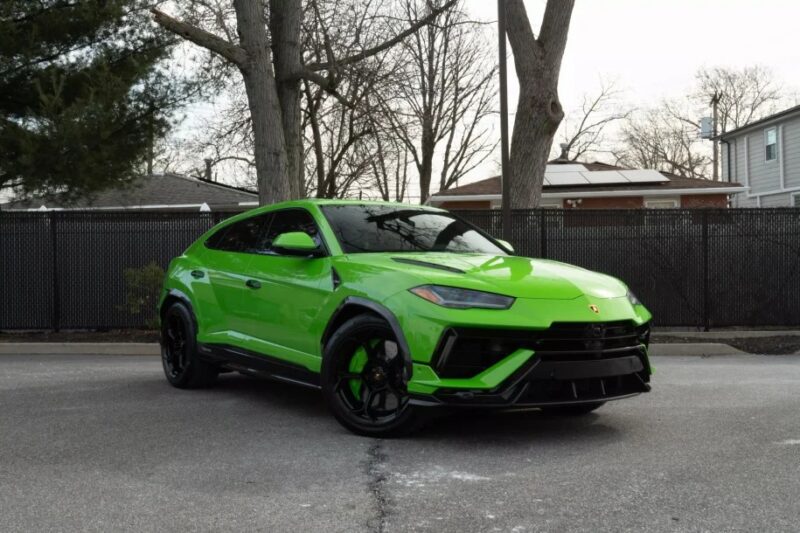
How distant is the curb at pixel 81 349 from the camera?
456 inches

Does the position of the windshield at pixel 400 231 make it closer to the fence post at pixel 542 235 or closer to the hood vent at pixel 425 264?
the hood vent at pixel 425 264

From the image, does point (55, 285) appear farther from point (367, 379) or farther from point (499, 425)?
point (499, 425)

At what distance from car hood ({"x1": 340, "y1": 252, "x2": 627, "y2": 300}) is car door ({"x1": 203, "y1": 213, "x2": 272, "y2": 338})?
129 centimetres

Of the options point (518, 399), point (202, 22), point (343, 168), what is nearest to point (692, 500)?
point (518, 399)

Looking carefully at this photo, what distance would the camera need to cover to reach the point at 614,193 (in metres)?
30.0

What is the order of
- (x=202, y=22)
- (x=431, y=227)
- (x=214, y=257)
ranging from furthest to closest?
(x=202, y=22), (x=214, y=257), (x=431, y=227)

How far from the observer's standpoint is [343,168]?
3944 centimetres

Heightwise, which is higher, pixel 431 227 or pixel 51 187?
pixel 51 187

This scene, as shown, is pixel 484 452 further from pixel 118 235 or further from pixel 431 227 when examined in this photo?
pixel 118 235

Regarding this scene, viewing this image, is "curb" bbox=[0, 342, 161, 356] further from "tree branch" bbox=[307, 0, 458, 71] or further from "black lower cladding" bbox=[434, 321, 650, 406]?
"black lower cladding" bbox=[434, 321, 650, 406]

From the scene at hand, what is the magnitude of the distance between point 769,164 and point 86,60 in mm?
26991

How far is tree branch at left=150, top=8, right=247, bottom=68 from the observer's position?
14.2 m

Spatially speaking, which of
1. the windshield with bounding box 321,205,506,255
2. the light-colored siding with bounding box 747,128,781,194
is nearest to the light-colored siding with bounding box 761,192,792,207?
the light-colored siding with bounding box 747,128,781,194

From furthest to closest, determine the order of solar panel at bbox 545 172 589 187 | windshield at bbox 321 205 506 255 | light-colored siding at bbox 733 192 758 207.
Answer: light-colored siding at bbox 733 192 758 207
solar panel at bbox 545 172 589 187
windshield at bbox 321 205 506 255
